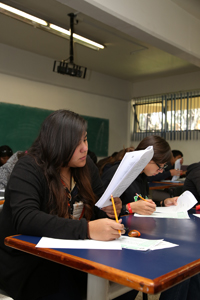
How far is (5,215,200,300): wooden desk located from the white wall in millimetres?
5335

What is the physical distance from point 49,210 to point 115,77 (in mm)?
7070

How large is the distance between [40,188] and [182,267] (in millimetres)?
682

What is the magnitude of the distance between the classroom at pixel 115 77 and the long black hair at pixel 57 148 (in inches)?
7.8

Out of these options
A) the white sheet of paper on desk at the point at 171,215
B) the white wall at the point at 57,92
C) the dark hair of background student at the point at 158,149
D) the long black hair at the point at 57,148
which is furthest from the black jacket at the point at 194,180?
the white wall at the point at 57,92

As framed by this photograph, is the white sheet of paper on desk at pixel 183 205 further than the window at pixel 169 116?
No

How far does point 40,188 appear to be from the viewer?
135cm

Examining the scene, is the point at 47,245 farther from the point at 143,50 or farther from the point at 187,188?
the point at 143,50

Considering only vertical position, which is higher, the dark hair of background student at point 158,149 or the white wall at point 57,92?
the white wall at point 57,92

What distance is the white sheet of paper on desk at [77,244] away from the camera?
3.57 ft

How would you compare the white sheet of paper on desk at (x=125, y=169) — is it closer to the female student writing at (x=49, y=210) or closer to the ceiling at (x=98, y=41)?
the female student writing at (x=49, y=210)

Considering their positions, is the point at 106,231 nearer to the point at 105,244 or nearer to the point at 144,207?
the point at 105,244

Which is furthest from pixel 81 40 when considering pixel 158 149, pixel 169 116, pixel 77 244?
pixel 77 244

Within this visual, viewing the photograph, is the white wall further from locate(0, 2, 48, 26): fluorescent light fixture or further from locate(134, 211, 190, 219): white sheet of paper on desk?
locate(134, 211, 190, 219): white sheet of paper on desk

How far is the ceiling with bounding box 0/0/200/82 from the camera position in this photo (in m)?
4.48
